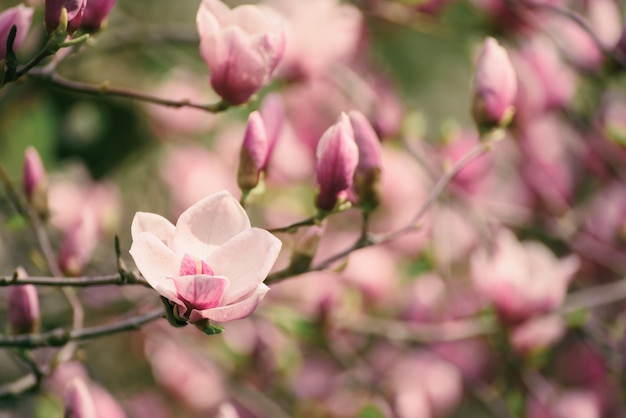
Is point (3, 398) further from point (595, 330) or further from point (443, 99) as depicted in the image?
point (443, 99)

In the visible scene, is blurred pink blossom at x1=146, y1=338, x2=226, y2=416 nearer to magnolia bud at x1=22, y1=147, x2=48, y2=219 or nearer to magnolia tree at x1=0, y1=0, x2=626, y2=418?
magnolia tree at x1=0, y1=0, x2=626, y2=418

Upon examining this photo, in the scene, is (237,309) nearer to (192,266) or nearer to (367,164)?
(192,266)

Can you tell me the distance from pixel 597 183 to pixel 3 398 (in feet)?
4.04

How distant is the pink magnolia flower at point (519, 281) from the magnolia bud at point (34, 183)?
1.98ft

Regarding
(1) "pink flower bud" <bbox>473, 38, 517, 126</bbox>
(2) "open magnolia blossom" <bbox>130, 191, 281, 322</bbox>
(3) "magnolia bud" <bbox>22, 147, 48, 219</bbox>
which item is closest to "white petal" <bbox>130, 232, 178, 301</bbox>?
(2) "open magnolia blossom" <bbox>130, 191, 281, 322</bbox>

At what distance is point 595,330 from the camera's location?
3.82 ft

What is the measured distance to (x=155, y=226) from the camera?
0.63 m

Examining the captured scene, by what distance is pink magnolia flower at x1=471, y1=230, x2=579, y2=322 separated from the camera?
1.06 meters

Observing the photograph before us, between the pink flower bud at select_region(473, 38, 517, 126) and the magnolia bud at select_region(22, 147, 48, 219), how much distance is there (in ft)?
1.60

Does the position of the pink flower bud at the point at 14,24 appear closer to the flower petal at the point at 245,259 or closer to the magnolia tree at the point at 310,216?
the magnolia tree at the point at 310,216

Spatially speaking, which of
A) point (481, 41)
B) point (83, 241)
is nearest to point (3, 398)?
point (83, 241)

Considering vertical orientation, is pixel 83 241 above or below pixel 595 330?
above

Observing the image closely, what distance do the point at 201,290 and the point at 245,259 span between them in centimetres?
4

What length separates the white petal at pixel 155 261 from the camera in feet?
1.92
